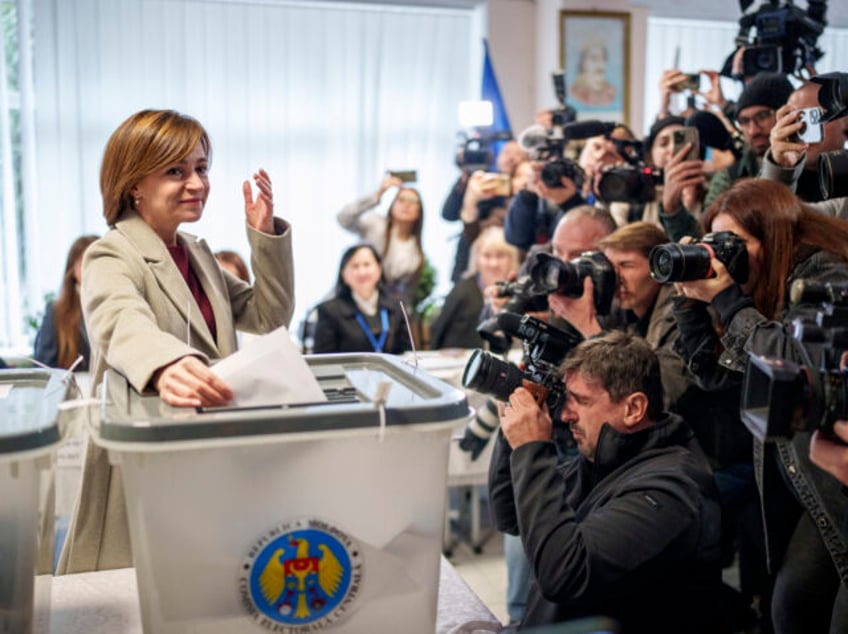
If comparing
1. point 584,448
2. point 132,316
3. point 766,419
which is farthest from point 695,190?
point 132,316

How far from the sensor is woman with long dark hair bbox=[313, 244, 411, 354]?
12.0 feet

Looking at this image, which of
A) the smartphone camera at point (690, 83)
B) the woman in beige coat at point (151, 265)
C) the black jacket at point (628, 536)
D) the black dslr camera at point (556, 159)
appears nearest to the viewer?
the woman in beige coat at point (151, 265)

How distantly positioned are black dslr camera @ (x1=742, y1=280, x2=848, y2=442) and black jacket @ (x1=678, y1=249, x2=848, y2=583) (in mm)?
147

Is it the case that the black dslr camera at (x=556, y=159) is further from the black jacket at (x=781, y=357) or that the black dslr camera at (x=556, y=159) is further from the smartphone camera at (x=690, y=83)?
the black jacket at (x=781, y=357)

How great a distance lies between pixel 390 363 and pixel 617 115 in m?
4.73

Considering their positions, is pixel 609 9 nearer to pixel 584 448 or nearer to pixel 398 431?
pixel 584 448

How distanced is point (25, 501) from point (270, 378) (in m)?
0.27

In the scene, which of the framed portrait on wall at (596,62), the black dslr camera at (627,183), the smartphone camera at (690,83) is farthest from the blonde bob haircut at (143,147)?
the framed portrait on wall at (596,62)

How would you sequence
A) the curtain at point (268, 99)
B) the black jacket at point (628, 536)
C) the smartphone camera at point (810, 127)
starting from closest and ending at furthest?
1. the black jacket at point (628, 536)
2. the smartphone camera at point (810, 127)
3. the curtain at point (268, 99)

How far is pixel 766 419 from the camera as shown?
3.40ft

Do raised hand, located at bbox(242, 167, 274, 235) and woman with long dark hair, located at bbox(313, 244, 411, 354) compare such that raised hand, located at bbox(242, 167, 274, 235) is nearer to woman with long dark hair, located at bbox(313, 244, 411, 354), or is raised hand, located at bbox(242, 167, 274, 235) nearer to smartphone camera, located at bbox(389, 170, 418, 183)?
woman with long dark hair, located at bbox(313, 244, 411, 354)

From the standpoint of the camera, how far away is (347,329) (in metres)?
3.68

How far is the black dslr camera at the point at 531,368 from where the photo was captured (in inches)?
57.9

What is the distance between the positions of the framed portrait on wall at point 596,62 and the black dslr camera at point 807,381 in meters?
4.40
